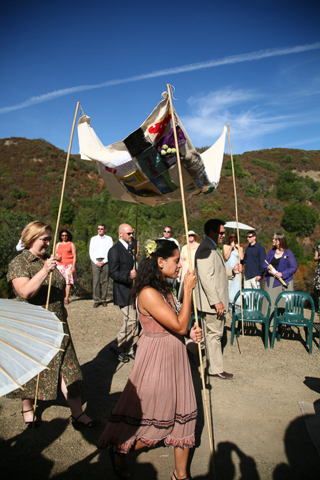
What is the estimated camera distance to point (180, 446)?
7.02 feet

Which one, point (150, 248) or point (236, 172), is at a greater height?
point (236, 172)

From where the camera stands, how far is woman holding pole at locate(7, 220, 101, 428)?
2.46 m

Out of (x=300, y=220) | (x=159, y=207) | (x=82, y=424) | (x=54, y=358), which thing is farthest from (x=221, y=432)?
(x=300, y=220)

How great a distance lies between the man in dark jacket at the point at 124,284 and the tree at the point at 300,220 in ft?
76.7

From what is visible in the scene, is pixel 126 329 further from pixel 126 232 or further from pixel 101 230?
pixel 101 230

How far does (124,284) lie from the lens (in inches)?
175

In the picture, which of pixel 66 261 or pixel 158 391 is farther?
pixel 66 261

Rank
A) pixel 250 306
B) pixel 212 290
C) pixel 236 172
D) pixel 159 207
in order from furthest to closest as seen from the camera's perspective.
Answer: pixel 236 172, pixel 159 207, pixel 250 306, pixel 212 290

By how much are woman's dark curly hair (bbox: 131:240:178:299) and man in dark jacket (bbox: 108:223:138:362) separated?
6.23ft

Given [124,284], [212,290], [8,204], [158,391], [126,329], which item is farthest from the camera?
[8,204]

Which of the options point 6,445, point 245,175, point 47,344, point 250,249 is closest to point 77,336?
point 6,445

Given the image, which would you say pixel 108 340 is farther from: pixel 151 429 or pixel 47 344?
pixel 47 344

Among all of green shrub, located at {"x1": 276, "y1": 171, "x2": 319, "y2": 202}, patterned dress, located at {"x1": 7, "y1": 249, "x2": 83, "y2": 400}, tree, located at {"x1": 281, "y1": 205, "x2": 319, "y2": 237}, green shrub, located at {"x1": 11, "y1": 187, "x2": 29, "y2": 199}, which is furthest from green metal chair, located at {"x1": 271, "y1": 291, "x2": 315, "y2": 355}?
green shrub, located at {"x1": 11, "y1": 187, "x2": 29, "y2": 199}

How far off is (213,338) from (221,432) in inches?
44.8
